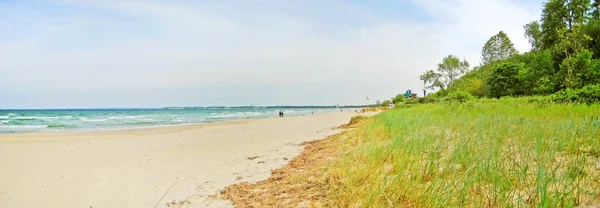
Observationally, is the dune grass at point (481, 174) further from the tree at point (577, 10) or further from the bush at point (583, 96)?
the tree at point (577, 10)

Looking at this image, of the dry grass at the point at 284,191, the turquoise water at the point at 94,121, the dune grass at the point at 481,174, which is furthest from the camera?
the turquoise water at the point at 94,121

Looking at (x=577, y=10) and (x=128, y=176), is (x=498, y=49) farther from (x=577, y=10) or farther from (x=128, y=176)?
(x=128, y=176)

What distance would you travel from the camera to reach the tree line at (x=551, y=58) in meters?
27.0

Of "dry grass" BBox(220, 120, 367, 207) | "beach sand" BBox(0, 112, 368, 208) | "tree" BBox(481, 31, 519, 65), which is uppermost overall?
"tree" BBox(481, 31, 519, 65)

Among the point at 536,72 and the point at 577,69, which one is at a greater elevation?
the point at 536,72

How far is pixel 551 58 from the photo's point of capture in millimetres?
37938

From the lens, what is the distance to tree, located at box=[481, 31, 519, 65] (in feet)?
164

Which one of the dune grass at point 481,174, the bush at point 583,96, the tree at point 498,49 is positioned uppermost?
the tree at point 498,49

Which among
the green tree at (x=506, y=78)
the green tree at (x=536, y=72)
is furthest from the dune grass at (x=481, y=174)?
the green tree at (x=536, y=72)

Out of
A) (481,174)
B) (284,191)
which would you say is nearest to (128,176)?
(284,191)

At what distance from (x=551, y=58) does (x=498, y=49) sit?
13.8 meters

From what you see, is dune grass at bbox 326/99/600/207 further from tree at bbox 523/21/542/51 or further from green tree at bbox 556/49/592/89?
tree at bbox 523/21/542/51

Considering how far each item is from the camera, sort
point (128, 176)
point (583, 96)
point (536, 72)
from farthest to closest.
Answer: point (536, 72) → point (583, 96) → point (128, 176)

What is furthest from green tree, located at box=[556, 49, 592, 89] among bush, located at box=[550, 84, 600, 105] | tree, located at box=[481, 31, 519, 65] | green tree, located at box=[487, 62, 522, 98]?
tree, located at box=[481, 31, 519, 65]
